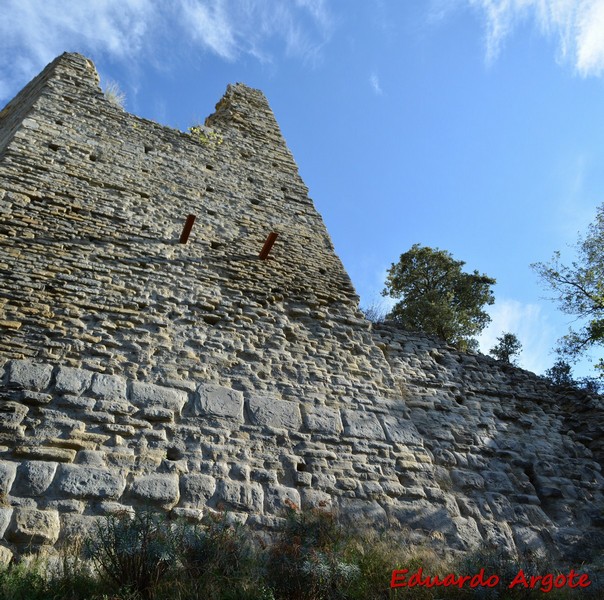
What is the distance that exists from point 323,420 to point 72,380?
7.89 feet

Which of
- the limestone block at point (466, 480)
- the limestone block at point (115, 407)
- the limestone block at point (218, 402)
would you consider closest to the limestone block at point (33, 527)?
the limestone block at point (115, 407)

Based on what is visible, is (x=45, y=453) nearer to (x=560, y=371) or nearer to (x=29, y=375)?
(x=29, y=375)

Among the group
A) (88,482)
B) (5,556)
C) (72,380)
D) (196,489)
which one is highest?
(72,380)

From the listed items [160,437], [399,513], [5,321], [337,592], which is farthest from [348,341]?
[5,321]

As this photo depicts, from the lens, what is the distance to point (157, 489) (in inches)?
152

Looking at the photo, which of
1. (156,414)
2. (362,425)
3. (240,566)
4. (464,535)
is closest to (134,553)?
(240,566)

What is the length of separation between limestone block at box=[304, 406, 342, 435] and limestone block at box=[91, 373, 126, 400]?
70.4 inches

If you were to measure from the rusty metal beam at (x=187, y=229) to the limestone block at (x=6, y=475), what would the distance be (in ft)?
10.9

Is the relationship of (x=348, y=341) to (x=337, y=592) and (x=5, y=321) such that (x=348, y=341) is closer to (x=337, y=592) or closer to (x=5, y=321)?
(x=337, y=592)

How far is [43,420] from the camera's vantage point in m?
3.96

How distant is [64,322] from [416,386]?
13.1 ft

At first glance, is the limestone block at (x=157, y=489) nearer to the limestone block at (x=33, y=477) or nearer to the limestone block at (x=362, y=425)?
the limestone block at (x=33, y=477)

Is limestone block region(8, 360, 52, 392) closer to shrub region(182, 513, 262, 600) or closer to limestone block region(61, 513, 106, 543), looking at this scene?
limestone block region(61, 513, 106, 543)

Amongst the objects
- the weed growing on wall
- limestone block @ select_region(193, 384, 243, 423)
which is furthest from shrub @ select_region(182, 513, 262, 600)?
the weed growing on wall
